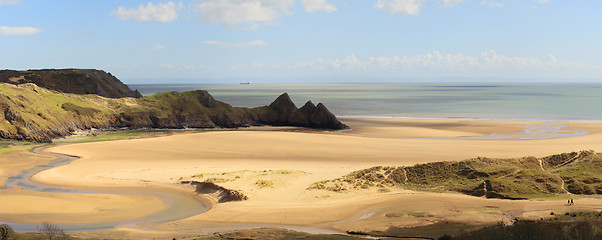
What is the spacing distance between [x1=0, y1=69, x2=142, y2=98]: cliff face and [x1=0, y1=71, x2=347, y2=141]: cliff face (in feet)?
74.8

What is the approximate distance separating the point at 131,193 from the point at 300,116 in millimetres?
45237

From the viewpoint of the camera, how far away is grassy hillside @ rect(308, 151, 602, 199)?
28.8 m

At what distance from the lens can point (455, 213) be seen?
82.1ft

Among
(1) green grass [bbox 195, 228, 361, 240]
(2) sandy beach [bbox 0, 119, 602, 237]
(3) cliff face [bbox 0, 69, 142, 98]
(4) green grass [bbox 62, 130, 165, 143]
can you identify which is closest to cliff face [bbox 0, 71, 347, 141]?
(4) green grass [bbox 62, 130, 165, 143]

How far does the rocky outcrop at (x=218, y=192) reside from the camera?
29.0 m

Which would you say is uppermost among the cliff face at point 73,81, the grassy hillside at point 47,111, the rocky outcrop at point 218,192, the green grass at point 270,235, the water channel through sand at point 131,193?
the cliff face at point 73,81

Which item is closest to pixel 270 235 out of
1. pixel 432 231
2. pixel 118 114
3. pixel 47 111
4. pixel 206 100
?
pixel 432 231

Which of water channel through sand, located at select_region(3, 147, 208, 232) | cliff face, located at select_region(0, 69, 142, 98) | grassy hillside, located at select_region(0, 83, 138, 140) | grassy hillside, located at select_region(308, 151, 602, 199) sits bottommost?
water channel through sand, located at select_region(3, 147, 208, 232)

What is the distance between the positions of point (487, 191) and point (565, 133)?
148ft

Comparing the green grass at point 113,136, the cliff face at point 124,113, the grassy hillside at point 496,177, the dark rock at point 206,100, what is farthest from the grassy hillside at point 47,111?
the grassy hillside at point 496,177

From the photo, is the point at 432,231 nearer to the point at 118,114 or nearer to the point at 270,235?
the point at 270,235

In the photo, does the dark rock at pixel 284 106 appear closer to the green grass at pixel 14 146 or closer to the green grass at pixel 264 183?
the green grass at pixel 14 146

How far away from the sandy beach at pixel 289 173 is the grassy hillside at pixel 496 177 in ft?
3.99

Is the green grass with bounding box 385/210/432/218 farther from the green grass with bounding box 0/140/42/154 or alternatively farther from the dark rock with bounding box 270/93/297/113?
the dark rock with bounding box 270/93/297/113
